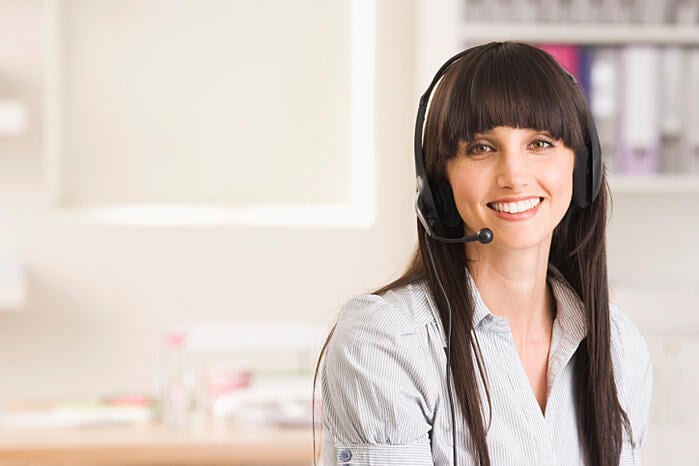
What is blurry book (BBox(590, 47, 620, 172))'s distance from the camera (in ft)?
9.34

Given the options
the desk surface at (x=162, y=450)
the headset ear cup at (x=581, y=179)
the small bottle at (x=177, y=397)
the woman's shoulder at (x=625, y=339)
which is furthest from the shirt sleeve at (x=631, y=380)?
the small bottle at (x=177, y=397)

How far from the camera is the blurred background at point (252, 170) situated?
9.41 ft

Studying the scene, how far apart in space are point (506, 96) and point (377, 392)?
319 millimetres

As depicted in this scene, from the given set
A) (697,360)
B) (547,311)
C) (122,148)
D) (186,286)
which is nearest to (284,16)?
(122,148)

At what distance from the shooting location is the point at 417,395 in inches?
44.1

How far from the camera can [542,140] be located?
1.17 meters

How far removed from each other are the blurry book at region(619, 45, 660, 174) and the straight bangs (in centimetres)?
174

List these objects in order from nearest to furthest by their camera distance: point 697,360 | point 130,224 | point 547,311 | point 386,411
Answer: point 386,411 < point 547,311 < point 697,360 < point 130,224

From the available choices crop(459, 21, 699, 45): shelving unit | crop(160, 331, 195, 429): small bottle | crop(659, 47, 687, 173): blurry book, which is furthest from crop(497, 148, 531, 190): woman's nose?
crop(659, 47, 687, 173): blurry book

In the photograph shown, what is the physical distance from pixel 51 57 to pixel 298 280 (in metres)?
0.88

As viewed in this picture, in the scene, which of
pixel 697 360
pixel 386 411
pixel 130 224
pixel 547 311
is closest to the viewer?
pixel 386 411

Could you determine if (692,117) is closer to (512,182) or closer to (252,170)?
(252,170)

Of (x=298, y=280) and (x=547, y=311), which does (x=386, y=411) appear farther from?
(x=298, y=280)

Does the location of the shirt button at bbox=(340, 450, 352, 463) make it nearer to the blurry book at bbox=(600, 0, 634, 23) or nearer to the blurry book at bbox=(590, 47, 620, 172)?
the blurry book at bbox=(590, 47, 620, 172)
